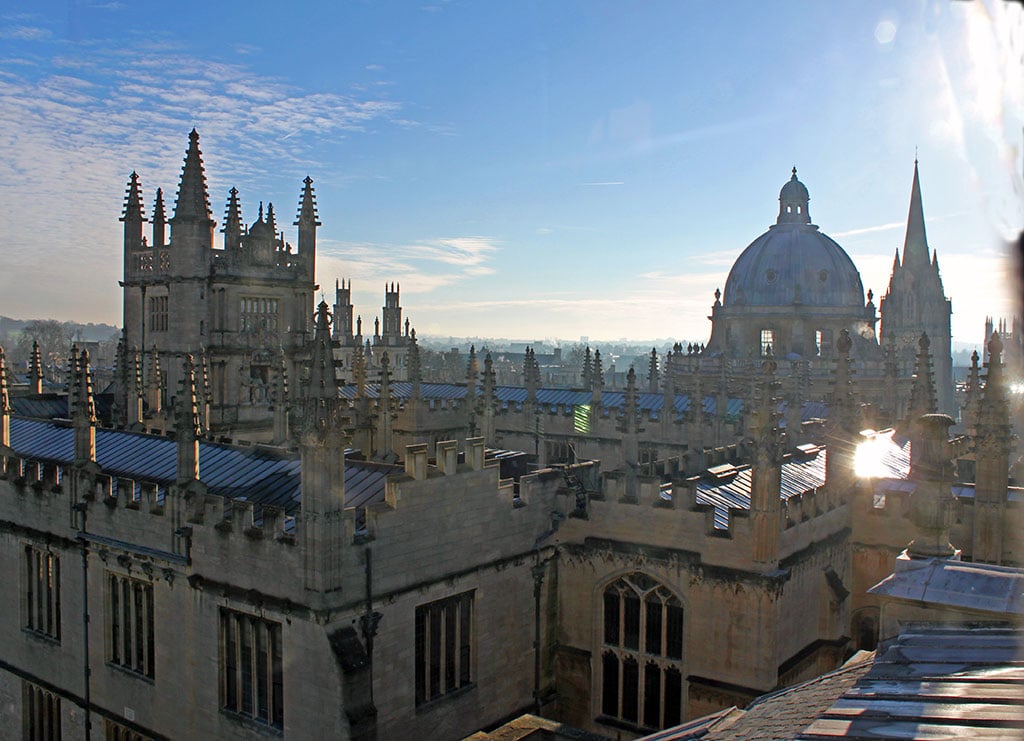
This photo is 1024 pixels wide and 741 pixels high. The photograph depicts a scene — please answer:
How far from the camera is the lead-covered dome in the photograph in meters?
49.8

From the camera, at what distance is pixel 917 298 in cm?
8056

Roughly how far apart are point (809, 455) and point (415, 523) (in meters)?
11.7

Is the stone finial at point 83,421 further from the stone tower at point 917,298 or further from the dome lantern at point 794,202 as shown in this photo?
the stone tower at point 917,298

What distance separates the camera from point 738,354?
50906 millimetres

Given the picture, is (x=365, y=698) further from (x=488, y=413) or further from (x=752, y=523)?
(x=488, y=413)

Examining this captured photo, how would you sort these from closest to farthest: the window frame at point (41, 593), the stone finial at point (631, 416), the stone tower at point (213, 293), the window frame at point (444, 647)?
the window frame at point (444, 647) → the window frame at point (41, 593) → the stone finial at point (631, 416) → the stone tower at point (213, 293)

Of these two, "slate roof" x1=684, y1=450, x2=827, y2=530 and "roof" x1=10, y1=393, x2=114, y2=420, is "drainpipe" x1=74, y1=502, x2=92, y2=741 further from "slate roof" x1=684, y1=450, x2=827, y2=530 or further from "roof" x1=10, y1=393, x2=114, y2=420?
"roof" x1=10, y1=393, x2=114, y2=420

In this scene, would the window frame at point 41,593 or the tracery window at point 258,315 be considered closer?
the window frame at point 41,593

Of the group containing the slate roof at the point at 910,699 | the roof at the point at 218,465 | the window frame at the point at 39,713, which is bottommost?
the window frame at the point at 39,713

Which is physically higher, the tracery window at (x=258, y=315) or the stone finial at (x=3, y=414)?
the tracery window at (x=258, y=315)

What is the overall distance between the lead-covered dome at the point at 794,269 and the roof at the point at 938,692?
141 ft

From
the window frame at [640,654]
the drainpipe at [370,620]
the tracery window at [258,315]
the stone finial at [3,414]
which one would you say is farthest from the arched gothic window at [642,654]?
the tracery window at [258,315]

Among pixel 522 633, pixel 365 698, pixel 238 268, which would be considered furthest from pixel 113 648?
pixel 238 268

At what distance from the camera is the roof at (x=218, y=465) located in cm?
1538
